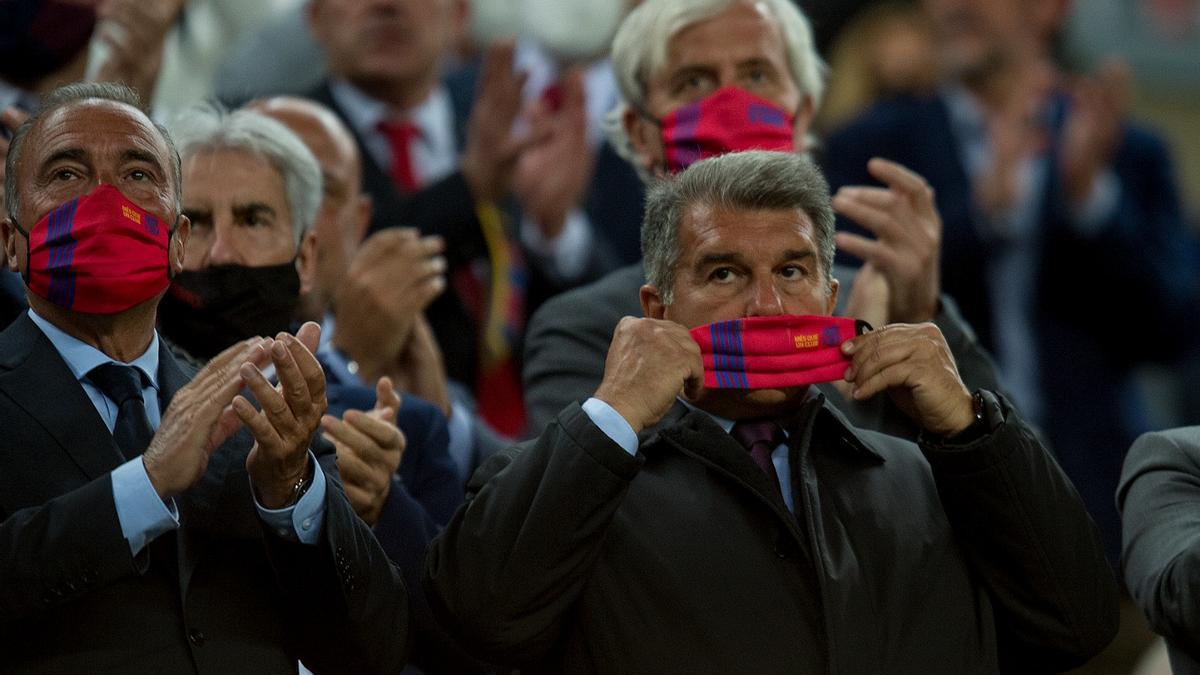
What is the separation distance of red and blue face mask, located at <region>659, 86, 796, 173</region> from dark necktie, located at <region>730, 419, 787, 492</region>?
3.39 feet

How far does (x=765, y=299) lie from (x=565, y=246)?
2605mm

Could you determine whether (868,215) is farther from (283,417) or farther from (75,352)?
(75,352)

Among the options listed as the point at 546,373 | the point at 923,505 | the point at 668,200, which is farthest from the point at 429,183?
the point at 923,505

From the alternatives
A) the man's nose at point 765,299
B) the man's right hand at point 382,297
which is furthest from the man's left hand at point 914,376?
the man's right hand at point 382,297

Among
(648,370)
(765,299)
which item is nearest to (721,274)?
(765,299)

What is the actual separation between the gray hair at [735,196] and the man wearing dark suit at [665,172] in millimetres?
600

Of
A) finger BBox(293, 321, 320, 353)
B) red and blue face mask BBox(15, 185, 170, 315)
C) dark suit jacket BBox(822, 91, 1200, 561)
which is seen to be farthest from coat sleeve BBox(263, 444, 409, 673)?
dark suit jacket BBox(822, 91, 1200, 561)

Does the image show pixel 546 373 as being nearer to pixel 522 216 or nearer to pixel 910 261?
pixel 910 261

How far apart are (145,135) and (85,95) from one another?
0.53 feet

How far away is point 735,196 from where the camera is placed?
3.85m

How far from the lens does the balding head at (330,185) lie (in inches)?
203

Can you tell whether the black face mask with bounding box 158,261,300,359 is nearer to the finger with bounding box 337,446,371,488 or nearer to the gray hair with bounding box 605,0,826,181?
the finger with bounding box 337,446,371,488

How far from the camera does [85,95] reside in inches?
146

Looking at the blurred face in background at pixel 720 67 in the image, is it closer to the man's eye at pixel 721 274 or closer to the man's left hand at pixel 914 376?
the man's eye at pixel 721 274
